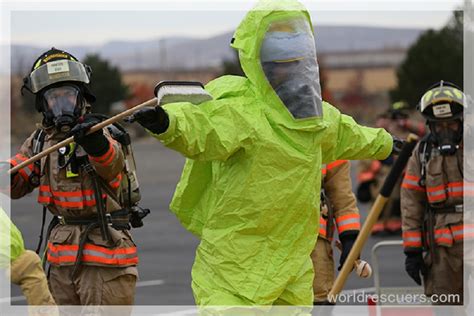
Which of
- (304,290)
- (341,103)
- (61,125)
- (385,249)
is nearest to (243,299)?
(304,290)

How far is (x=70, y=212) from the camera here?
22.2ft

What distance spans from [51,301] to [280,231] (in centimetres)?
121

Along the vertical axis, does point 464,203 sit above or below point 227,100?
below

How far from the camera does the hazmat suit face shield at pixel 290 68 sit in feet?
20.3

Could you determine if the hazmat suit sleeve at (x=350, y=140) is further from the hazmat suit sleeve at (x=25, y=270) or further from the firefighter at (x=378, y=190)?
the firefighter at (x=378, y=190)

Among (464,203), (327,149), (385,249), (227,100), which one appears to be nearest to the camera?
(227,100)

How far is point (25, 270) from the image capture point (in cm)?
566

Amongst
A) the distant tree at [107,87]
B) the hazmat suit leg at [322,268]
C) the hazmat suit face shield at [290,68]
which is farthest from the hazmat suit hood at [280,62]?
the distant tree at [107,87]

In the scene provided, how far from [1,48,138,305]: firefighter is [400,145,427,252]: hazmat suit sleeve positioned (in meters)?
2.43

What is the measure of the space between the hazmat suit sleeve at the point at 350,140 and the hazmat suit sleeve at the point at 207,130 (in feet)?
1.91

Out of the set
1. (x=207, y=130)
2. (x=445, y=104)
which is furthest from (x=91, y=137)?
(x=445, y=104)

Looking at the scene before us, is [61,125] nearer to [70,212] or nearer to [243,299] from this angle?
[70,212]

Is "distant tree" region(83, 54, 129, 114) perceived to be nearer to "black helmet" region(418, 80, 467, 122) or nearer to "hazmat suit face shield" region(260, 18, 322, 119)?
"black helmet" region(418, 80, 467, 122)

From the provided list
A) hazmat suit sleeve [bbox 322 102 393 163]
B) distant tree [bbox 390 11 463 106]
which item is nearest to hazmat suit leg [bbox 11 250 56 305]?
hazmat suit sleeve [bbox 322 102 393 163]
